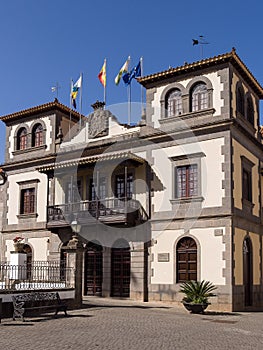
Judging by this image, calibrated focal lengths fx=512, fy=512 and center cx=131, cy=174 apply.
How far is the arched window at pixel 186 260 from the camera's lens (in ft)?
71.4

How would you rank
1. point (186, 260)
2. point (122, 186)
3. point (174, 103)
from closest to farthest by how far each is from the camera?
1. point (186, 260)
2. point (174, 103)
3. point (122, 186)

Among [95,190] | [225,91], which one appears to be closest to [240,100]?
[225,91]

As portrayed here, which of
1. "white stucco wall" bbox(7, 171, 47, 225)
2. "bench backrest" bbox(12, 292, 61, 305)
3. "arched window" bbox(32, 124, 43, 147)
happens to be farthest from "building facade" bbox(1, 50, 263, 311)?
"bench backrest" bbox(12, 292, 61, 305)

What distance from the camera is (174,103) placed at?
77.9 feet

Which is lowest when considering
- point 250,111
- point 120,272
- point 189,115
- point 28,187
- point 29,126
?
point 120,272

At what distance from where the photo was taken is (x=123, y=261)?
2392 cm

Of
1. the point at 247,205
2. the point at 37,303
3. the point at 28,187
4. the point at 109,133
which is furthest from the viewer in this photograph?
the point at 28,187

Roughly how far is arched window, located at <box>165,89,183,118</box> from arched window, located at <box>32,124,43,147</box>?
334 inches

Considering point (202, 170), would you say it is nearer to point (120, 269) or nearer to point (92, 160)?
point (92, 160)

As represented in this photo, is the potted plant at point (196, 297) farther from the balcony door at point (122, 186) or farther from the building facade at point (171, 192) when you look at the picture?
the balcony door at point (122, 186)

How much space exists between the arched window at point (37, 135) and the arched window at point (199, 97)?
9.82 m

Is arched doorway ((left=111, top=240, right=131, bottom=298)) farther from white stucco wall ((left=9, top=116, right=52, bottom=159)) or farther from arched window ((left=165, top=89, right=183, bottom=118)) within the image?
white stucco wall ((left=9, top=116, right=52, bottom=159))

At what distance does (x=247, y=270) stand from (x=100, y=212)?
7132 millimetres

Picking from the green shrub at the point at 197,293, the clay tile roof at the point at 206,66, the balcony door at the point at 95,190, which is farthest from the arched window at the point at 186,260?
the clay tile roof at the point at 206,66
